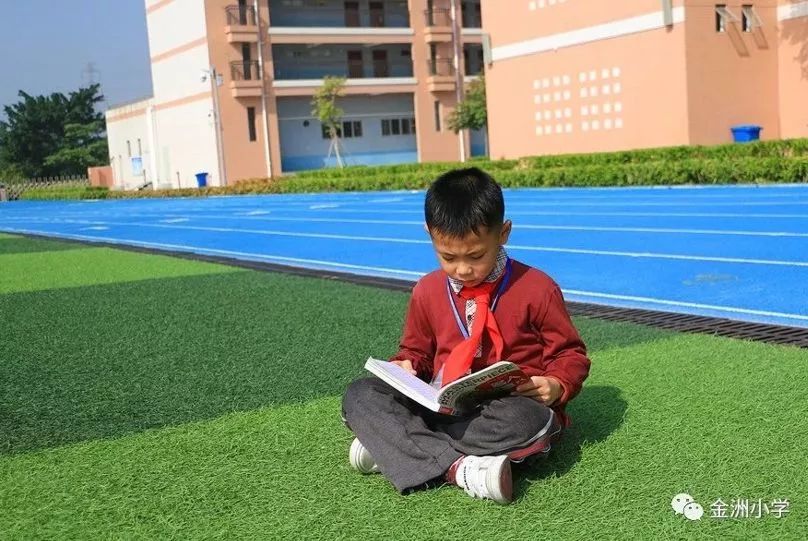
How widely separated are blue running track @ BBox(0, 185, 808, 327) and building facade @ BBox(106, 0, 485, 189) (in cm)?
1742

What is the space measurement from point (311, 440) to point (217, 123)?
35226 mm

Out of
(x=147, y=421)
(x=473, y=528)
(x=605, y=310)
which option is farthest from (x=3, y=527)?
(x=605, y=310)

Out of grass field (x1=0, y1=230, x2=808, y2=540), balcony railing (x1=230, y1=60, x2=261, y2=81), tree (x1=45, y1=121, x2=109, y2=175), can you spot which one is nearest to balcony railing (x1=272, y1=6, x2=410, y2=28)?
balcony railing (x1=230, y1=60, x2=261, y2=81)

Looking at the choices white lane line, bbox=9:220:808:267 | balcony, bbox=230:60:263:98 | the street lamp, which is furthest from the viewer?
balcony, bbox=230:60:263:98

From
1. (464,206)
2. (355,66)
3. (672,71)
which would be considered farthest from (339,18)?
(464,206)

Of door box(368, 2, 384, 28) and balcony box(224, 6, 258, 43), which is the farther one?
door box(368, 2, 384, 28)

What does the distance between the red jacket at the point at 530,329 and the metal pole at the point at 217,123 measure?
35029 millimetres

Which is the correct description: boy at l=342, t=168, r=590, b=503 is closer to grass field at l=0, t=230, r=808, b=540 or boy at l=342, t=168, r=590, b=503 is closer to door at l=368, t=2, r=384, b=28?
grass field at l=0, t=230, r=808, b=540

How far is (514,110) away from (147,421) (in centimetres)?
2329

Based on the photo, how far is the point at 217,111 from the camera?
37.1 metres

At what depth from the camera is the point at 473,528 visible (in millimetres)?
2449

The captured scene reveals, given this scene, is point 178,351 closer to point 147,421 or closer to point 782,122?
point 147,421

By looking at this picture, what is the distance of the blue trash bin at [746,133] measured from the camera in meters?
20.9

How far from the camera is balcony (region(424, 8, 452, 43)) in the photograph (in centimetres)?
4062
